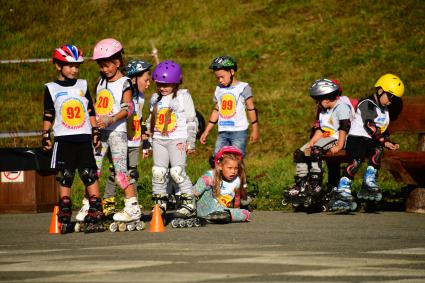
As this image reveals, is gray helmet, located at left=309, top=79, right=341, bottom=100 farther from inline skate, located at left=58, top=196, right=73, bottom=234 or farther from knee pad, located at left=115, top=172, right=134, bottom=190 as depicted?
inline skate, located at left=58, top=196, right=73, bottom=234

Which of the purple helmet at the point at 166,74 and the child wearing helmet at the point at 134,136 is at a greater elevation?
the purple helmet at the point at 166,74

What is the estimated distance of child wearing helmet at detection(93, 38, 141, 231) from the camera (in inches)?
500

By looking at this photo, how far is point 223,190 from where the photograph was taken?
13656 millimetres

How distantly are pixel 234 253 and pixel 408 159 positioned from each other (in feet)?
18.5

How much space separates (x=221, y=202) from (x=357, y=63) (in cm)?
1510

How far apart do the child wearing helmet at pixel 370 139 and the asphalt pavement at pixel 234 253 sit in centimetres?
69

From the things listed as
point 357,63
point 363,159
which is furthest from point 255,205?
point 357,63

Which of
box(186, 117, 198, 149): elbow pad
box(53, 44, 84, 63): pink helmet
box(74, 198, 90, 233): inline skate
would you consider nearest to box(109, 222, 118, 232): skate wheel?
box(74, 198, 90, 233): inline skate

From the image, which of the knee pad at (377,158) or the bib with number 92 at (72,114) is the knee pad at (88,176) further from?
the knee pad at (377,158)

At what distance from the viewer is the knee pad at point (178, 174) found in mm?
13414

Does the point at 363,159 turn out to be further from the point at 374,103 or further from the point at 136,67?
the point at 136,67

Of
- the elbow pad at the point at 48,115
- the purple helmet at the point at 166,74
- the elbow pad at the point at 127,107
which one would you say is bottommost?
the elbow pad at the point at 48,115

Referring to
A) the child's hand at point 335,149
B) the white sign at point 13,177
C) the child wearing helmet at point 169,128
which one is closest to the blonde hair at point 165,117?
the child wearing helmet at point 169,128

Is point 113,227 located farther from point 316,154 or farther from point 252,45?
point 252,45
